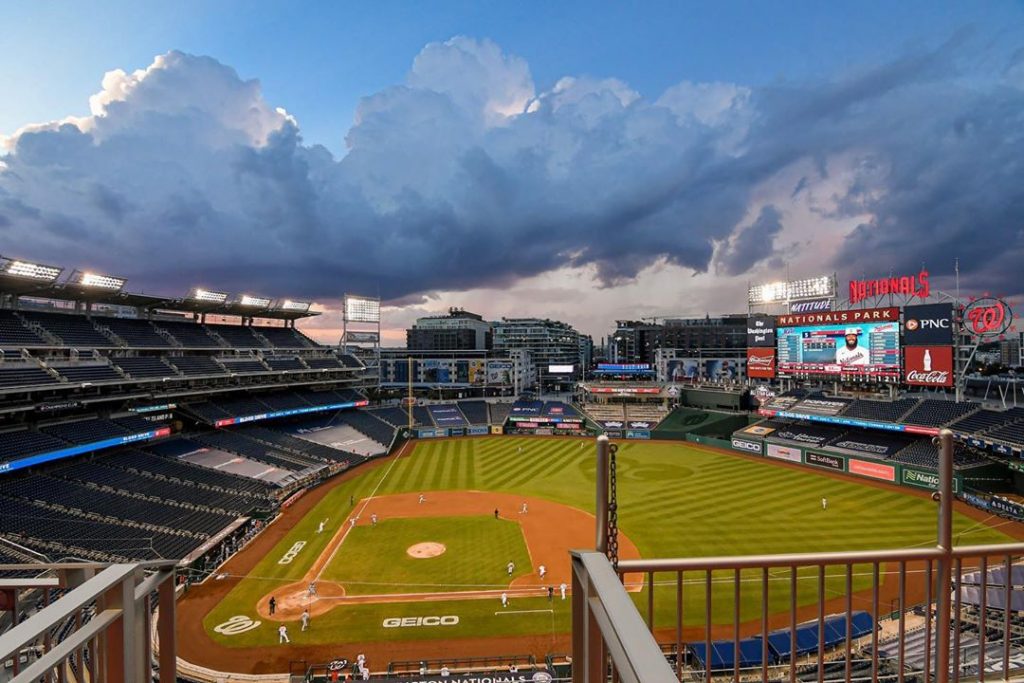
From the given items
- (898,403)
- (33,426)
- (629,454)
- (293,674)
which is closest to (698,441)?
(629,454)

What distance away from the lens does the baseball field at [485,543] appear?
20.9m

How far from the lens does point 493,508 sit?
3712 cm

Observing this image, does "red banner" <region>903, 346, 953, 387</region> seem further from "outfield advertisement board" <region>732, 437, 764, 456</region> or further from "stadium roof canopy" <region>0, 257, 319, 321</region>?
"stadium roof canopy" <region>0, 257, 319, 321</region>

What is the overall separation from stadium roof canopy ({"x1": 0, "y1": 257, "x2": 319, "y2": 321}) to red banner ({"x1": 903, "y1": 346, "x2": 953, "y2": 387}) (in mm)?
68190

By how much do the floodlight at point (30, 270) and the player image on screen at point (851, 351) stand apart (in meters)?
Result: 70.5

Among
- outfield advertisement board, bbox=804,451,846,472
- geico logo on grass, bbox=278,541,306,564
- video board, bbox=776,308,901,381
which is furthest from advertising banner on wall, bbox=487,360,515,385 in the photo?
geico logo on grass, bbox=278,541,306,564

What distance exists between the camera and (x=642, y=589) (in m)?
23.0

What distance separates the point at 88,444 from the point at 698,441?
57691mm

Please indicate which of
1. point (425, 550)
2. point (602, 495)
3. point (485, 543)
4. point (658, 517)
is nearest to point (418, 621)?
point (425, 550)

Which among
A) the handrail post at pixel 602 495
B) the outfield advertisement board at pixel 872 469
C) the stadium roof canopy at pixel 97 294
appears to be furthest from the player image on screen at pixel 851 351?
the stadium roof canopy at pixel 97 294

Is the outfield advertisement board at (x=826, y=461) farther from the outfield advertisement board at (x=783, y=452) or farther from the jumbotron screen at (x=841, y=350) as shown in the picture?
the jumbotron screen at (x=841, y=350)

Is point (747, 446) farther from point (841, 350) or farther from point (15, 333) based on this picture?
point (15, 333)

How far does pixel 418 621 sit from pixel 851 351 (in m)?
46.4

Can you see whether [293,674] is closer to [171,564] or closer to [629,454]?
[171,564]
